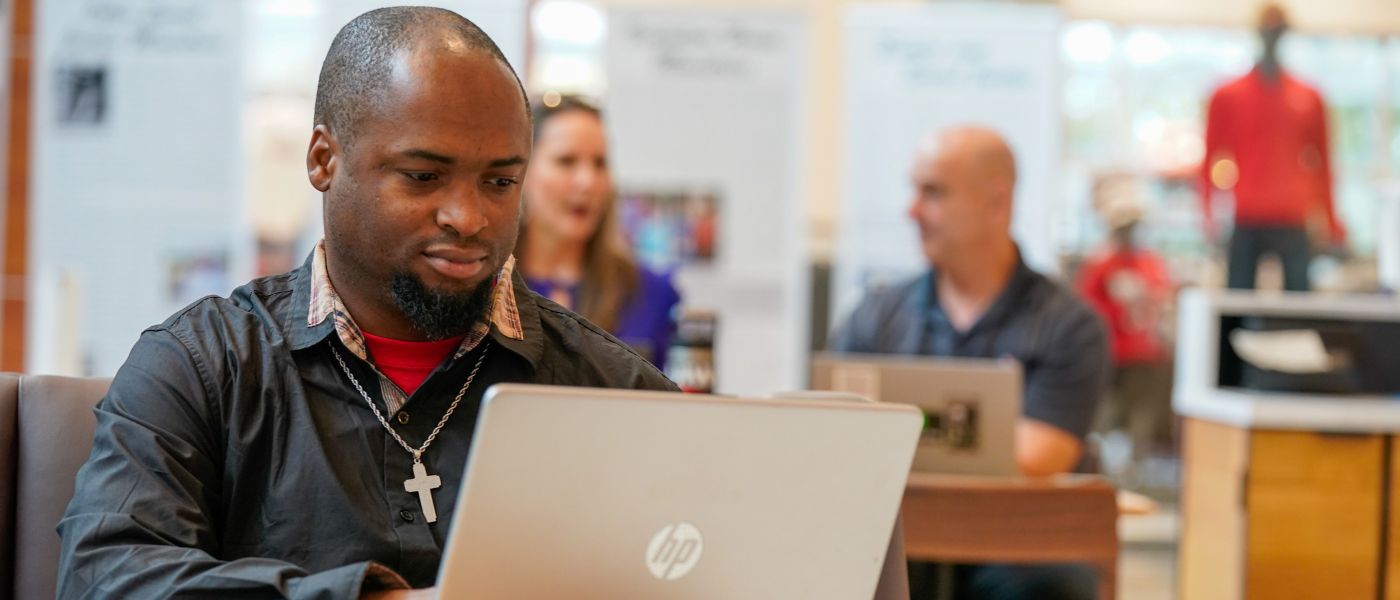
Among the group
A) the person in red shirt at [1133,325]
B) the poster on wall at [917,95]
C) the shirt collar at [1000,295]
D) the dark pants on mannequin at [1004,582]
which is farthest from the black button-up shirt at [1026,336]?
the person in red shirt at [1133,325]

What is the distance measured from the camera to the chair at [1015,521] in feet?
7.87

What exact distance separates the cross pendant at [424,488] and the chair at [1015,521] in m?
1.28

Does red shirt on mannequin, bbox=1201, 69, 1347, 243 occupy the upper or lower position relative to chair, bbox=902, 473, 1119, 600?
upper

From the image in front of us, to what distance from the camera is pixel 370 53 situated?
50.6 inches

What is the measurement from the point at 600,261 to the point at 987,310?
0.91m

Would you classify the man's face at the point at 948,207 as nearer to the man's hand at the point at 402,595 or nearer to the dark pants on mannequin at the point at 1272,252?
the man's hand at the point at 402,595

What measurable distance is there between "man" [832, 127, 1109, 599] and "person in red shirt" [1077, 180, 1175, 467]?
373 cm

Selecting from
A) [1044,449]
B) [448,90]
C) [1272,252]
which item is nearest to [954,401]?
[1044,449]

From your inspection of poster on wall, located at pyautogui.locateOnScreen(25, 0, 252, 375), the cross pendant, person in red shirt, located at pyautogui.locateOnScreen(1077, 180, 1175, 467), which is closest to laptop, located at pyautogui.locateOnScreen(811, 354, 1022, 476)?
the cross pendant

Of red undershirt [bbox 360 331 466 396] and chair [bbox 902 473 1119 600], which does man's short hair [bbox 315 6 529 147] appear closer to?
red undershirt [bbox 360 331 466 396]

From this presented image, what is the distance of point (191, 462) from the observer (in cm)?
122

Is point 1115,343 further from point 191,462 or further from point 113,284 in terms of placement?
point 191,462

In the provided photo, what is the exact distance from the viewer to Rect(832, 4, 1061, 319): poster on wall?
192 inches

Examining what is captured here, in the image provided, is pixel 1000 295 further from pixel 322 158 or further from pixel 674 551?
pixel 674 551
